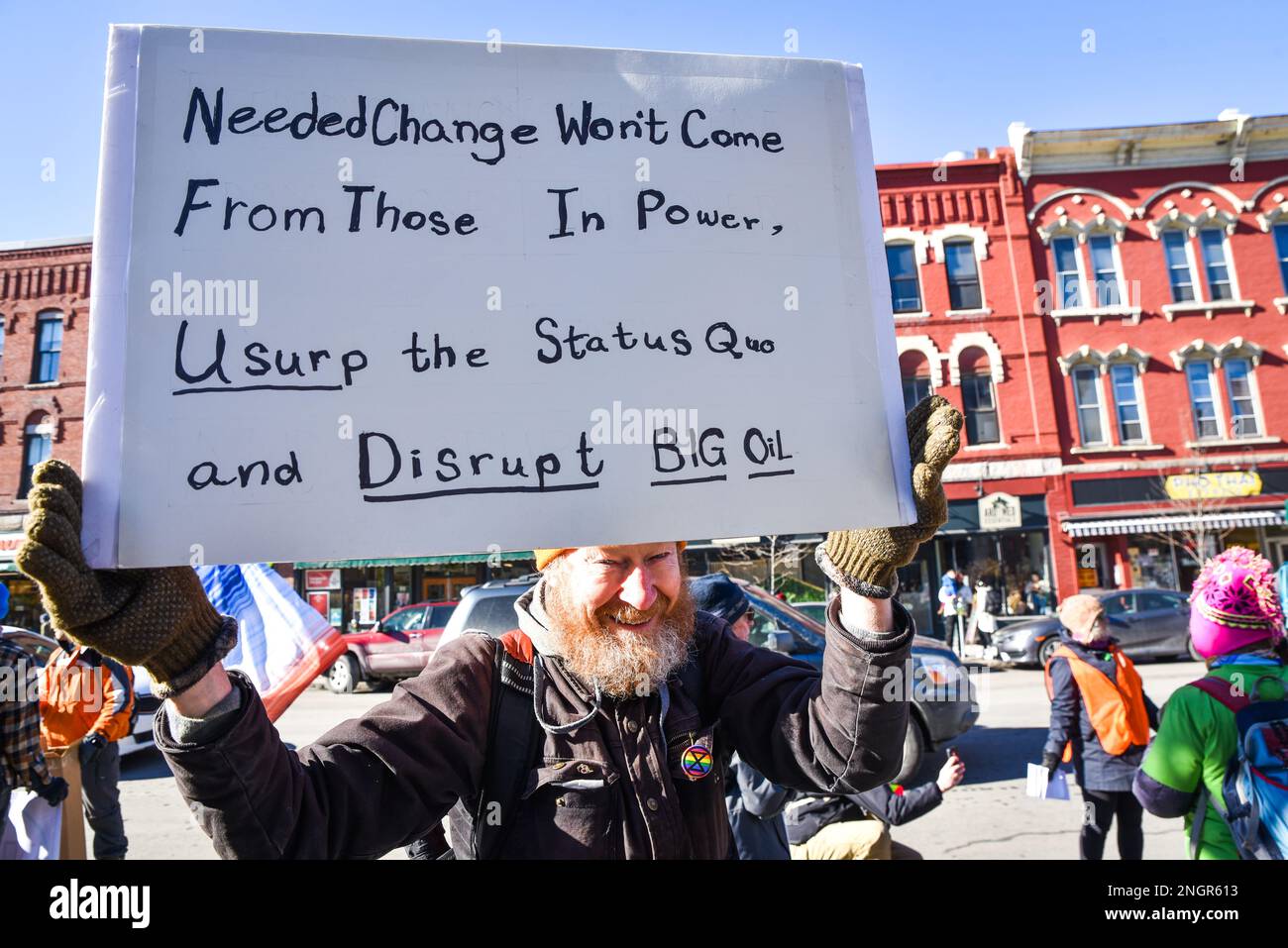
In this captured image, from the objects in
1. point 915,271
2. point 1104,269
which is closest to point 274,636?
point 915,271

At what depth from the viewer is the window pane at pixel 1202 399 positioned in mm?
20156

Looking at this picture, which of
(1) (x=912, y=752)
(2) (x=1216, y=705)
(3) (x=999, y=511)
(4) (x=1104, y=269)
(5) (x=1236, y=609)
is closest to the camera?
(2) (x=1216, y=705)

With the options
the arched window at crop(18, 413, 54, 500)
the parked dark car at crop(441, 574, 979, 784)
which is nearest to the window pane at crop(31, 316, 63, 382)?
the arched window at crop(18, 413, 54, 500)

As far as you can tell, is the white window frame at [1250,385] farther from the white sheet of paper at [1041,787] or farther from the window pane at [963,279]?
the white sheet of paper at [1041,787]

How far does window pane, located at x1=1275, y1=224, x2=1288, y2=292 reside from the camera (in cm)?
2041

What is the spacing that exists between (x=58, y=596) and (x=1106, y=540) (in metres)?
22.7

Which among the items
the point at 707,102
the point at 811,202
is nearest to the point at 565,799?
the point at 811,202

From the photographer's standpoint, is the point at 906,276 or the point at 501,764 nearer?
the point at 501,764

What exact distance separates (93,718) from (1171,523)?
22.0 m

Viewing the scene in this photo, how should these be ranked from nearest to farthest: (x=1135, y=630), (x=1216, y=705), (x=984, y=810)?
(x=1216, y=705) → (x=984, y=810) → (x=1135, y=630)

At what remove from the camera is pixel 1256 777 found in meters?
2.39

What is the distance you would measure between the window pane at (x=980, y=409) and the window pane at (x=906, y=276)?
2.44 m

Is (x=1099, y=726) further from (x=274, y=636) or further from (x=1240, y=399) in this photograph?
(x=1240, y=399)

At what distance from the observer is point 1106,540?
19.9 meters
